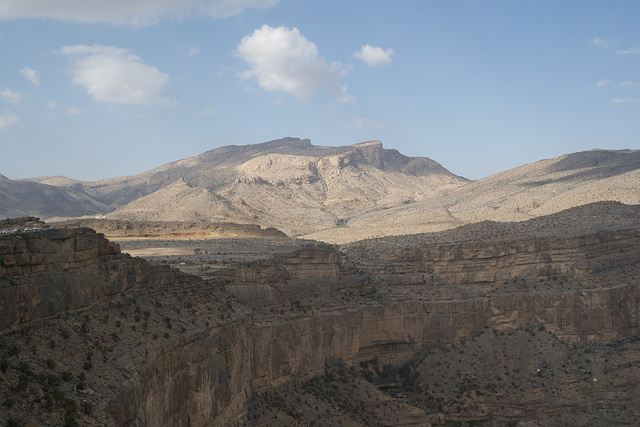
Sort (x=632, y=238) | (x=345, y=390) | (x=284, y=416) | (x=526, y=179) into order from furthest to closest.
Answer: (x=526, y=179) < (x=632, y=238) < (x=345, y=390) < (x=284, y=416)

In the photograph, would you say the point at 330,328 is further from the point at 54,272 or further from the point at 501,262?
the point at 54,272

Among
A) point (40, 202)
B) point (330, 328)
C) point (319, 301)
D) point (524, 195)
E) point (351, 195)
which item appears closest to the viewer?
point (330, 328)

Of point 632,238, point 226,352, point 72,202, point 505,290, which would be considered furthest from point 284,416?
point 72,202

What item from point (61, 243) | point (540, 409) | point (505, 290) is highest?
point (61, 243)

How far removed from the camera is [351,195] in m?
162

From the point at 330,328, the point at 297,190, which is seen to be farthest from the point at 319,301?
the point at 297,190

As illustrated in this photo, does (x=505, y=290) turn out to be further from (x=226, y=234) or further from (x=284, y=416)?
(x=226, y=234)

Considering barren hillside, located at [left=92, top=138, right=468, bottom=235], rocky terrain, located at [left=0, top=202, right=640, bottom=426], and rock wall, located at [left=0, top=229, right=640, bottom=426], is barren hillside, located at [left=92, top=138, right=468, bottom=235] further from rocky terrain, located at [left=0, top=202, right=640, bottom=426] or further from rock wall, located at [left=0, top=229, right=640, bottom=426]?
rock wall, located at [left=0, top=229, right=640, bottom=426]

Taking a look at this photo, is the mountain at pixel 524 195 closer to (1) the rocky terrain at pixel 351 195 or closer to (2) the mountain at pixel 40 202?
(1) the rocky terrain at pixel 351 195

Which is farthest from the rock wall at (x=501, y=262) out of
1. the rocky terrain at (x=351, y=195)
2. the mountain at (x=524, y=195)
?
the rocky terrain at (x=351, y=195)

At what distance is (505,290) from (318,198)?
108110mm

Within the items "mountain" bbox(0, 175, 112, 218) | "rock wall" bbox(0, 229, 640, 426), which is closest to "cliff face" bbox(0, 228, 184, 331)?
"rock wall" bbox(0, 229, 640, 426)

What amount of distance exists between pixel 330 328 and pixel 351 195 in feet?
387

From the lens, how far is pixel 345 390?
1693 inches
